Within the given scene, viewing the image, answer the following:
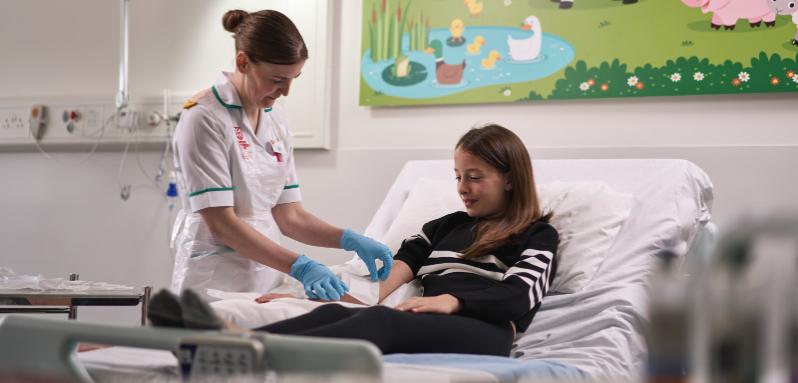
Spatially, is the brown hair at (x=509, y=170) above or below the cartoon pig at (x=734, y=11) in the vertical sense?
below

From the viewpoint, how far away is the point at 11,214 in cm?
355

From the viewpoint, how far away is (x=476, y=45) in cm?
283

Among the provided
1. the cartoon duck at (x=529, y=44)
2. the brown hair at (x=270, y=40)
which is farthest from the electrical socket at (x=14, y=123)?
the cartoon duck at (x=529, y=44)

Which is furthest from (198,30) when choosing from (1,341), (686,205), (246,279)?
(1,341)

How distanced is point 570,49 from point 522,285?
116cm

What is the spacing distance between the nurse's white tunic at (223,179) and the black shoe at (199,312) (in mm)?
1127

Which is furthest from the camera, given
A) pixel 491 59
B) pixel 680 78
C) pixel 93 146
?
pixel 93 146

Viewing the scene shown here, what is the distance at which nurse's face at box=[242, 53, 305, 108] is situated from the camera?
2111 mm

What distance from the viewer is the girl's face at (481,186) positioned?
81.2 inches

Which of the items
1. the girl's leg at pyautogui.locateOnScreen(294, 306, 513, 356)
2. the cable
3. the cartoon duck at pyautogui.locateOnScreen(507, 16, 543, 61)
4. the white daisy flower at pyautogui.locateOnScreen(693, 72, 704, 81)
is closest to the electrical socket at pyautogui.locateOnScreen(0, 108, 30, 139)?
the cable

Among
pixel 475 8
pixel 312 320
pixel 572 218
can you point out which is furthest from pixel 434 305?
pixel 475 8

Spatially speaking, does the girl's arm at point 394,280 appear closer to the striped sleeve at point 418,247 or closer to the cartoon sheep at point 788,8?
the striped sleeve at point 418,247

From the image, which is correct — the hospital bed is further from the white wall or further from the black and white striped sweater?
the white wall

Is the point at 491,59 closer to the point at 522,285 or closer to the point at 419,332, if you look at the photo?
the point at 522,285
